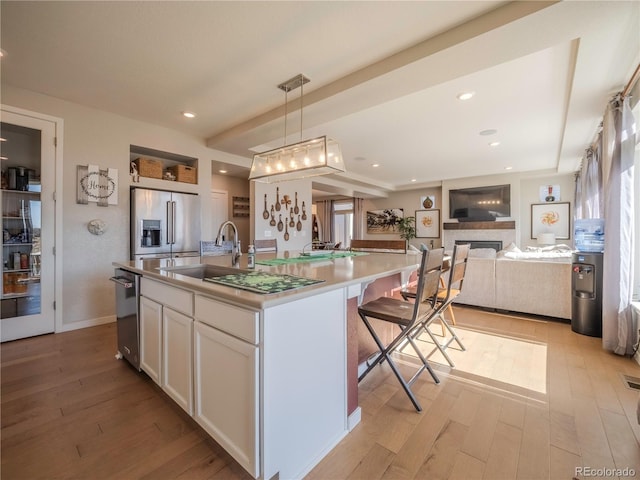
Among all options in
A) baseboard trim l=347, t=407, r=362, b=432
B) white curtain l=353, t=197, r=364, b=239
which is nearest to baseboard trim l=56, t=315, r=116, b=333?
baseboard trim l=347, t=407, r=362, b=432

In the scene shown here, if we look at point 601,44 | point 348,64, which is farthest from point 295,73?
point 601,44

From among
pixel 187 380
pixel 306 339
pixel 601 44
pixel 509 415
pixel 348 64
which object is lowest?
pixel 509 415

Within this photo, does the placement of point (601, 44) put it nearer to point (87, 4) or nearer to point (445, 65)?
point (445, 65)

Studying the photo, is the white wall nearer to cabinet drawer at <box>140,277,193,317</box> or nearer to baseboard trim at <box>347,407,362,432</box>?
cabinet drawer at <box>140,277,193,317</box>

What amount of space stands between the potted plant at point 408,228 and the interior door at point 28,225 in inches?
304

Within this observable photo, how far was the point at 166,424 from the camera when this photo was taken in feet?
5.40

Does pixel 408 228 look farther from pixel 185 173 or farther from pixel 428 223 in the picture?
pixel 185 173

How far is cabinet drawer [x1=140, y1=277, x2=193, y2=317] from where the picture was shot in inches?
59.0

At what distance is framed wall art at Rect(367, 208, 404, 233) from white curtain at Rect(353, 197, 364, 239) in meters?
0.25

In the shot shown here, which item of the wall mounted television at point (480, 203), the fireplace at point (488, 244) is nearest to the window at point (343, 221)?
the wall mounted television at point (480, 203)

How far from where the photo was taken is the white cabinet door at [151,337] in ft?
5.90

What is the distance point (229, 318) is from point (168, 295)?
0.66 m

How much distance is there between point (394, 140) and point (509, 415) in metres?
3.78

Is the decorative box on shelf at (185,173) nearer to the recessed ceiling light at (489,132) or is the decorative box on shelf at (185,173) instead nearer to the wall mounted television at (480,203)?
the recessed ceiling light at (489,132)
